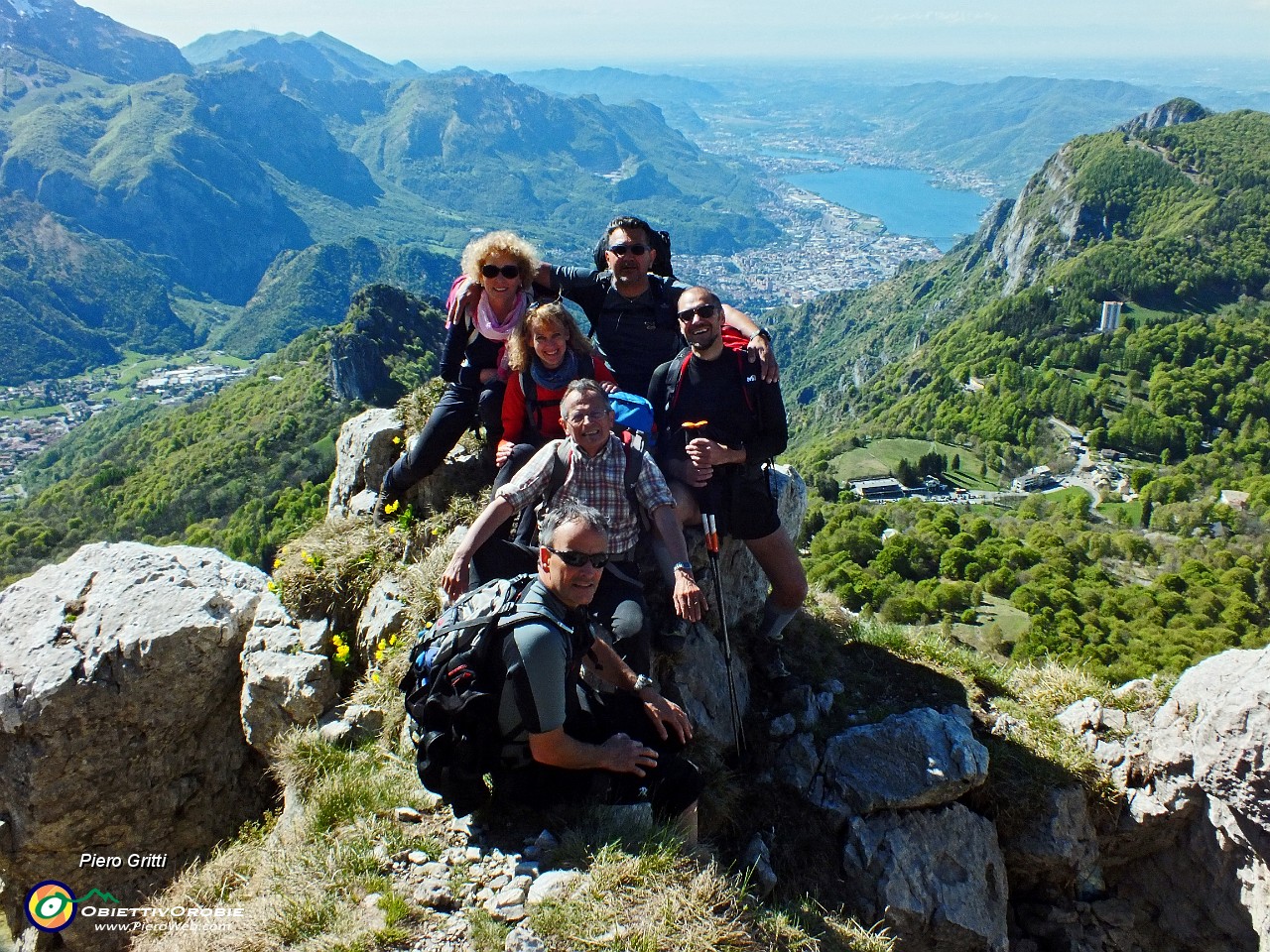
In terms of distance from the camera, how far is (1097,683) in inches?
364

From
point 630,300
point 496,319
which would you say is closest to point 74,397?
point 496,319

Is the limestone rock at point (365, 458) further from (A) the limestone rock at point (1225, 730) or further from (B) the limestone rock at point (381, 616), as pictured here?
(A) the limestone rock at point (1225, 730)

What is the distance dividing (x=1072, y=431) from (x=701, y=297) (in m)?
140

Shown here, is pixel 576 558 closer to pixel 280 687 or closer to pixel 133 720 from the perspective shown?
pixel 280 687

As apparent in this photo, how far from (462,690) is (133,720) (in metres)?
4.64

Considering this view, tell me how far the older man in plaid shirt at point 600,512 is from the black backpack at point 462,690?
1386 mm

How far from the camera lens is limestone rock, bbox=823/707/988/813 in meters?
7.24

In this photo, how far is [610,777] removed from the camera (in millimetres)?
5152

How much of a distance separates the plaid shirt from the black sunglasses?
8.42 feet

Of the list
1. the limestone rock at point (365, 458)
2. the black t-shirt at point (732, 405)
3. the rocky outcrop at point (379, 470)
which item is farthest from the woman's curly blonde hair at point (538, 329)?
the limestone rock at point (365, 458)

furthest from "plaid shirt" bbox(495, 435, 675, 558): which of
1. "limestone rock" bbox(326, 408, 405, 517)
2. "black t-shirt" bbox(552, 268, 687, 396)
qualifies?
"limestone rock" bbox(326, 408, 405, 517)

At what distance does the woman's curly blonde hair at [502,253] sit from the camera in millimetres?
8055

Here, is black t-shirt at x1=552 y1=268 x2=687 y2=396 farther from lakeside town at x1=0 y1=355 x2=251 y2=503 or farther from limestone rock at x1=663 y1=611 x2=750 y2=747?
lakeside town at x1=0 y1=355 x2=251 y2=503

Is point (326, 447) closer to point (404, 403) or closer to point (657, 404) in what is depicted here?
point (404, 403)
